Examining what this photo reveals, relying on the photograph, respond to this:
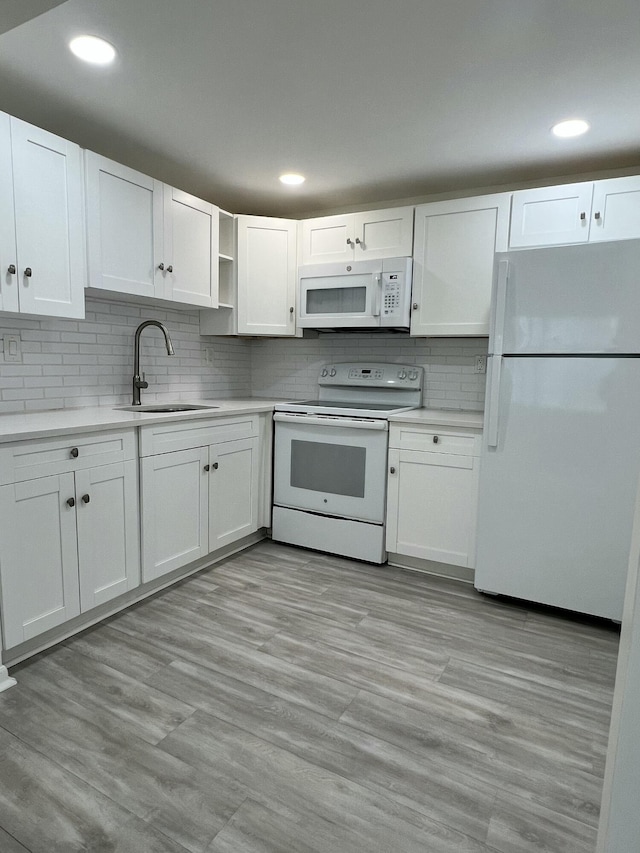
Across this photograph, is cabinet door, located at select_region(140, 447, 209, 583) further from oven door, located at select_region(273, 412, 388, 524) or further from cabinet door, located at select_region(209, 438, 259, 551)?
oven door, located at select_region(273, 412, 388, 524)

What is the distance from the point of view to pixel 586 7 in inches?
60.2

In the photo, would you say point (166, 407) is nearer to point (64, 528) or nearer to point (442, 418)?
point (64, 528)

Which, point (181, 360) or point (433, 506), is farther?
point (181, 360)

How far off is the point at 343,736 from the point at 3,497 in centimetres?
141

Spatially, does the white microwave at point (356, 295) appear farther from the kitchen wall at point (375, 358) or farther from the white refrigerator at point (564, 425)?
the white refrigerator at point (564, 425)

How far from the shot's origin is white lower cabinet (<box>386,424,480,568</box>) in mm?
2662

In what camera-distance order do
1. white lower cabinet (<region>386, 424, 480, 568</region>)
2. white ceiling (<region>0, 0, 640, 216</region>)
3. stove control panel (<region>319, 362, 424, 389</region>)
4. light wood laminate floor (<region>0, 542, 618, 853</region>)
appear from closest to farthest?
light wood laminate floor (<region>0, 542, 618, 853</region>), white ceiling (<region>0, 0, 640, 216</region>), white lower cabinet (<region>386, 424, 480, 568</region>), stove control panel (<region>319, 362, 424, 389</region>)

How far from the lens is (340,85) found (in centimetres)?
198

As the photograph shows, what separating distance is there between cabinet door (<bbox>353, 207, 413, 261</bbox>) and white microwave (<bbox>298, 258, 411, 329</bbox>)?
93 mm

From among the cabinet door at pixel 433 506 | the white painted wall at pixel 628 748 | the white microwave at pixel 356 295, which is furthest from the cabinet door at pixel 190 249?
the white painted wall at pixel 628 748

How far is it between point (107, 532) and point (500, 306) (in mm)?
2077

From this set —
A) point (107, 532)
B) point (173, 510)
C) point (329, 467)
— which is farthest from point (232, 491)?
point (107, 532)

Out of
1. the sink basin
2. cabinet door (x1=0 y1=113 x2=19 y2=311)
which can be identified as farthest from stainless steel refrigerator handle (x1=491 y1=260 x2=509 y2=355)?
cabinet door (x1=0 y1=113 x2=19 y2=311)

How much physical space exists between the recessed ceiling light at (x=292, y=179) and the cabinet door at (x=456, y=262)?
73 centimetres
